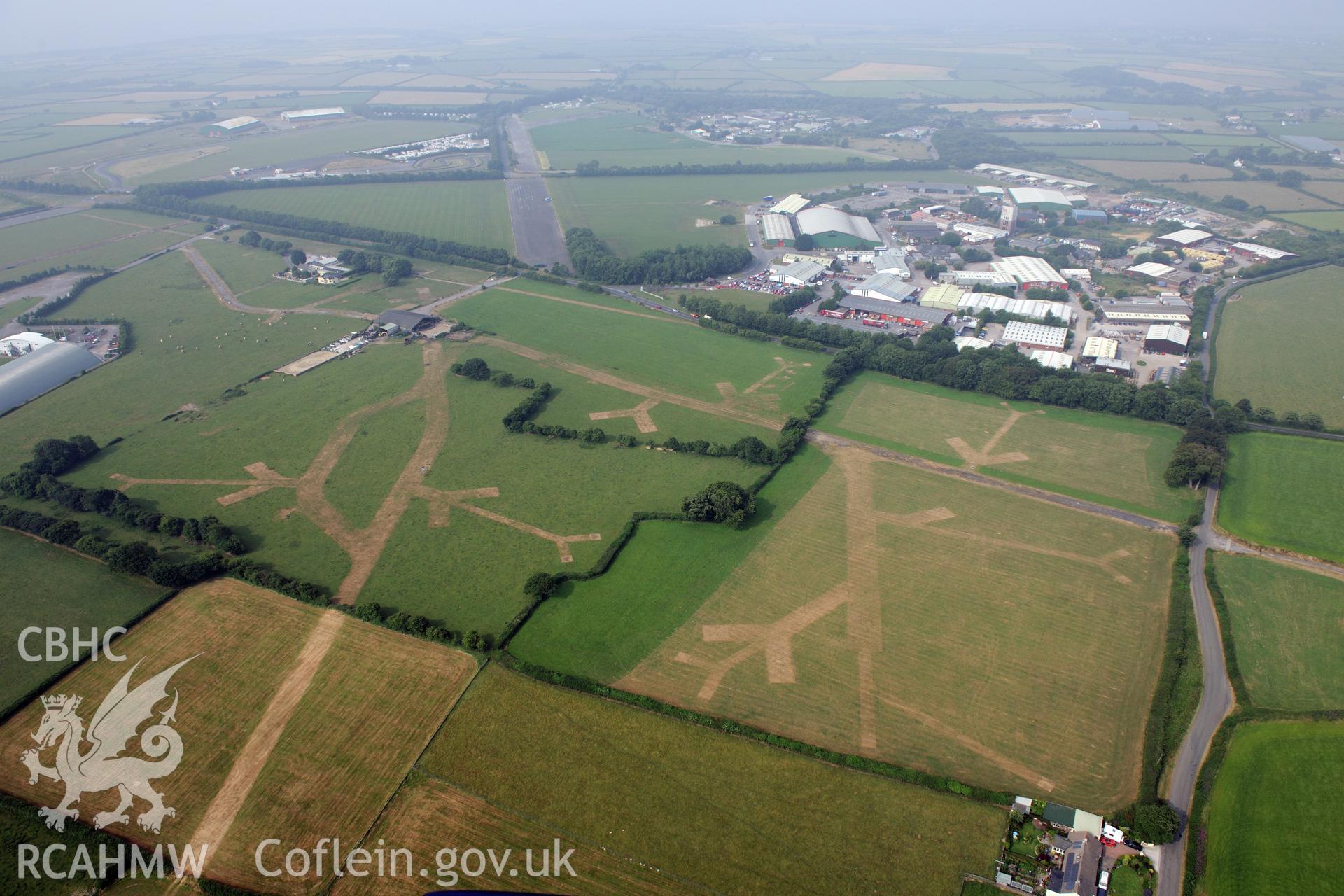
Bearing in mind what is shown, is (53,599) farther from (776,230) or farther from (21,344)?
(776,230)

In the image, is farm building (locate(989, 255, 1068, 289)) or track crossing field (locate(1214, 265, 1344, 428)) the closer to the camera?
track crossing field (locate(1214, 265, 1344, 428))

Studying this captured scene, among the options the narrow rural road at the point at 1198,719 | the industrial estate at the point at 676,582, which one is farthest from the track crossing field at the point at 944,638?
the narrow rural road at the point at 1198,719

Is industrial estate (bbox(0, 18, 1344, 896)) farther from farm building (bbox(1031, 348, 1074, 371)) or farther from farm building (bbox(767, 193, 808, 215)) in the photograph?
farm building (bbox(767, 193, 808, 215))

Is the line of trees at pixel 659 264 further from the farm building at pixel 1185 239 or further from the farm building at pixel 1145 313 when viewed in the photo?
the farm building at pixel 1185 239

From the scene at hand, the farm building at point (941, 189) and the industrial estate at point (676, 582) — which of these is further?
the farm building at point (941, 189)

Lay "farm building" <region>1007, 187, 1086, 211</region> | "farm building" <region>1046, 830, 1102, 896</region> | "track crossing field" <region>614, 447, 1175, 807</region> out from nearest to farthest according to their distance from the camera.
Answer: "farm building" <region>1046, 830, 1102, 896</region> < "track crossing field" <region>614, 447, 1175, 807</region> < "farm building" <region>1007, 187, 1086, 211</region>

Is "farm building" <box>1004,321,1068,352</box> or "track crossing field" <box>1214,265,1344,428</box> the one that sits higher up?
"farm building" <box>1004,321,1068,352</box>

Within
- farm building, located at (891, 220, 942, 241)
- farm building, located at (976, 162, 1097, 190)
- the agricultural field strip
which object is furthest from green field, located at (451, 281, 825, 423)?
farm building, located at (976, 162, 1097, 190)
